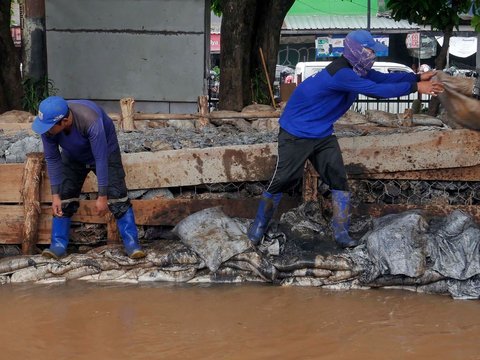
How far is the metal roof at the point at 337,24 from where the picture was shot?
29.5m

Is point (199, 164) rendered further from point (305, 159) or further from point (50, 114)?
A: point (50, 114)

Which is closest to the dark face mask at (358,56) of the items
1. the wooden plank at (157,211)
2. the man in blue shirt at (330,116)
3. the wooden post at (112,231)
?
the man in blue shirt at (330,116)

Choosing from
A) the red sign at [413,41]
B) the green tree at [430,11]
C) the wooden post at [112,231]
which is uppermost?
the green tree at [430,11]

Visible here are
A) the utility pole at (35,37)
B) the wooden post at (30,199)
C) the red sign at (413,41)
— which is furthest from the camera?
the red sign at (413,41)

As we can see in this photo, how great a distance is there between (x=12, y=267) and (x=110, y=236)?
0.92m

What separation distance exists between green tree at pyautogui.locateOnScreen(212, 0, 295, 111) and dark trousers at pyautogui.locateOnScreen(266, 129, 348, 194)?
19.7 feet

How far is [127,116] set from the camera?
939 cm

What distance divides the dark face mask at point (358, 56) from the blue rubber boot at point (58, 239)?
108 inches

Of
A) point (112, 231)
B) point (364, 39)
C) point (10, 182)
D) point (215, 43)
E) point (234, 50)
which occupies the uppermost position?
point (364, 39)

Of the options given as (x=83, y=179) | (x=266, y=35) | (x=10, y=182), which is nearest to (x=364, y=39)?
(x=83, y=179)

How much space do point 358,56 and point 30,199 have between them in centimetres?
309

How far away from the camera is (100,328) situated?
17.1 feet

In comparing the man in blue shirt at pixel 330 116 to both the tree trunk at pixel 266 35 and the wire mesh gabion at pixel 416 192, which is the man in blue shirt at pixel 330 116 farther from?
the tree trunk at pixel 266 35

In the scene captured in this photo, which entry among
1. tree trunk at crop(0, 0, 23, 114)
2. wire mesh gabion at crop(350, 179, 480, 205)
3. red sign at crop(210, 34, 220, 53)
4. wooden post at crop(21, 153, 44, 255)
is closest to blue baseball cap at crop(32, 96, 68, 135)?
wooden post at crop(21, 153, 44, 255)
